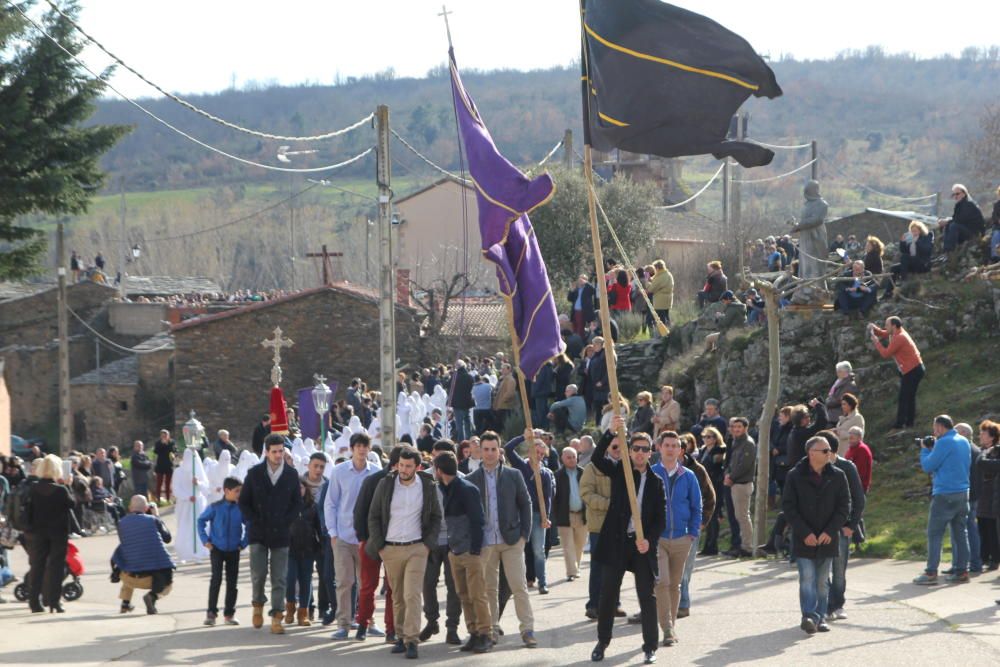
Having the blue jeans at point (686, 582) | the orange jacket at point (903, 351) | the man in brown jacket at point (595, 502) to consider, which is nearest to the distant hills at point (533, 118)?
the orange jacket at point (903, 351)

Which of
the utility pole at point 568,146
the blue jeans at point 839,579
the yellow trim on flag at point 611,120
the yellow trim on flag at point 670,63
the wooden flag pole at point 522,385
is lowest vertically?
the blue jeans at point 839,579

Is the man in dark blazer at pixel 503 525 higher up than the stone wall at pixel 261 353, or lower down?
lower down

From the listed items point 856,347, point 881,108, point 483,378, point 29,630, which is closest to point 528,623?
point 29,630

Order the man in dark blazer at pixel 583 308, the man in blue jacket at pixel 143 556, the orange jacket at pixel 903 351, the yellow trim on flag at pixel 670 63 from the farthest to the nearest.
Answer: the man in dark blazer at pixel 583 308
the orange jacket at pixel 903 351
the man in blue jacket at pixel 143 556
the yellow trim on flag at pixel 670 63

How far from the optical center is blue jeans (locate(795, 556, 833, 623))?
12.2 metres

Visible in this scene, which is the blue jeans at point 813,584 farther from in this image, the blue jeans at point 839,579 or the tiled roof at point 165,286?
the tiled roof at point 165,286

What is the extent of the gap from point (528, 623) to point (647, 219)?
33901mm

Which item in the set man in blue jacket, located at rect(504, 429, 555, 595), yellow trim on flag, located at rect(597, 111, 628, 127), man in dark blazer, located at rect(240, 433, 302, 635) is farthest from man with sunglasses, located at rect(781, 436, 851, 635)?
man in dark blazer, located at rect(240, 433, 302, 635)

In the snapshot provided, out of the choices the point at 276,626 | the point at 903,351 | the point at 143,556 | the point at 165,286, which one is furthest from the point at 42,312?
the point at 276,626

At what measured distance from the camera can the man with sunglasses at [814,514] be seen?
1219 cm

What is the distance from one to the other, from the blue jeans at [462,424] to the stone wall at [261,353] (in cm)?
1760

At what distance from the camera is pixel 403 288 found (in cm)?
4903

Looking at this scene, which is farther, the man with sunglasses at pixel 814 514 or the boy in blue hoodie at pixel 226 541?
the boy in blue hoodie at pixel 226 541

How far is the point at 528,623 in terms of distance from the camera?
1251 centimetres
